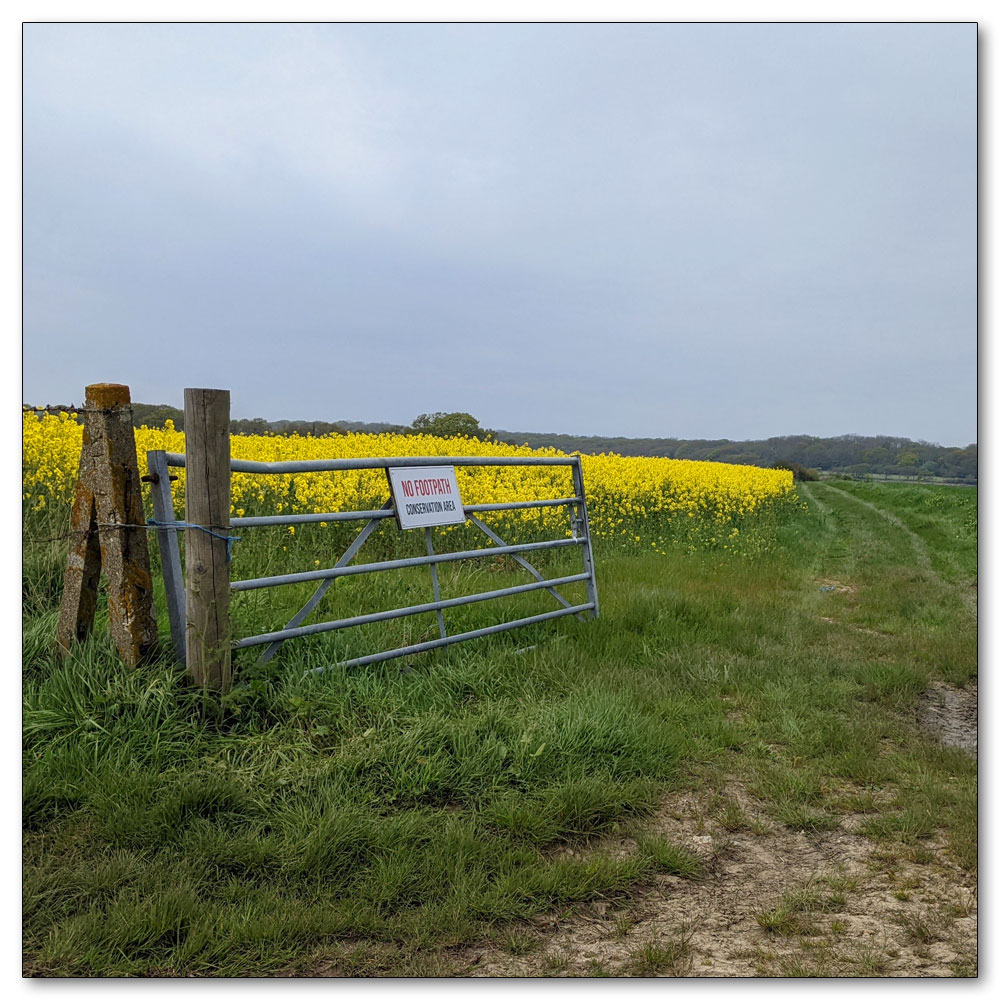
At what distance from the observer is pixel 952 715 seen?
536 centimetres

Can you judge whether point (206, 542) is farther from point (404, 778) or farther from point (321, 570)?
point (404, 778)

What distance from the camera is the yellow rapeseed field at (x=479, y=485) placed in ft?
26.7

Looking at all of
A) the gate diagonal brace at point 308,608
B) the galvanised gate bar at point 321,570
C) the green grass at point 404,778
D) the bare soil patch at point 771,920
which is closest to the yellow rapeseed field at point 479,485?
the galvanised gate bar at point 321,570

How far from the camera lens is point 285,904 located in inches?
109

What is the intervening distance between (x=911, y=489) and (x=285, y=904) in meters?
22.0

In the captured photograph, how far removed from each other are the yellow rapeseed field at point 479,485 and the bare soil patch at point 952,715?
4.96 metres

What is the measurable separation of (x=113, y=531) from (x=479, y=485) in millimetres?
6421

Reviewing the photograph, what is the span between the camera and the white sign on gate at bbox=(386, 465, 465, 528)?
5066mm

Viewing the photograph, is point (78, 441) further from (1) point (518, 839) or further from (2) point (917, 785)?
(2) point (917, 785)

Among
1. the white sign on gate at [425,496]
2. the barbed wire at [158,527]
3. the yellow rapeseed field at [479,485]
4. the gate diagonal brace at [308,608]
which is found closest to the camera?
the barbed wire at [158,527]

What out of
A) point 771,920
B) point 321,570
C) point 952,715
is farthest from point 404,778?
point 952,715

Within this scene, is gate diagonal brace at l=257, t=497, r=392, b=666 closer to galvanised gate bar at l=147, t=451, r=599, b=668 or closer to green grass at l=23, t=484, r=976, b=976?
galvanised gate bar at l=147, t=451, r=599, b=668

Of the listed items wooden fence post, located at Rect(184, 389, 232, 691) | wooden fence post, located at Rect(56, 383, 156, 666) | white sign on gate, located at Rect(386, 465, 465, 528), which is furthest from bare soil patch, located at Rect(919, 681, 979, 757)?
wooden fence post, located at Rect(56, 383, 156, 666)

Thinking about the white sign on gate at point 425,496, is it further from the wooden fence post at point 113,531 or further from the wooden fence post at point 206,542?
the wooden fence post at point 113,531
